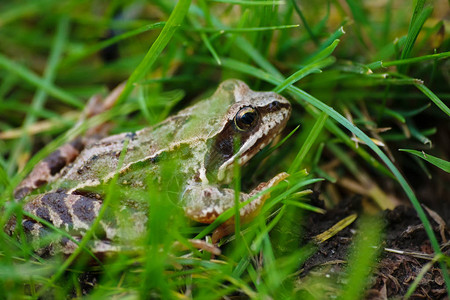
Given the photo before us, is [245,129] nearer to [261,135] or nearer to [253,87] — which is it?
[261,135]

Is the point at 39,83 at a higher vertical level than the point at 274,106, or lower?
higher

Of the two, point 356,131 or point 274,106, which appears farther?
point 274,106

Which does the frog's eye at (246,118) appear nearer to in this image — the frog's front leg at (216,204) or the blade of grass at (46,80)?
the frog's front leg at (216,204)

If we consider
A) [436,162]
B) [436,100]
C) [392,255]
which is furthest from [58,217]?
[436,100]

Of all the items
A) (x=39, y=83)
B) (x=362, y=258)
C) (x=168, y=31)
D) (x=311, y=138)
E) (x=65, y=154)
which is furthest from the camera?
(x=39, y=83)

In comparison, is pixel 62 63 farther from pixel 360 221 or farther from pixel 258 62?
pixel 360 221

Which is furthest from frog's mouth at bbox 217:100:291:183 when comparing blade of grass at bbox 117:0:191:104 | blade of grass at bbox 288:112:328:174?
blade of grass at bbox 117:0:191:104
